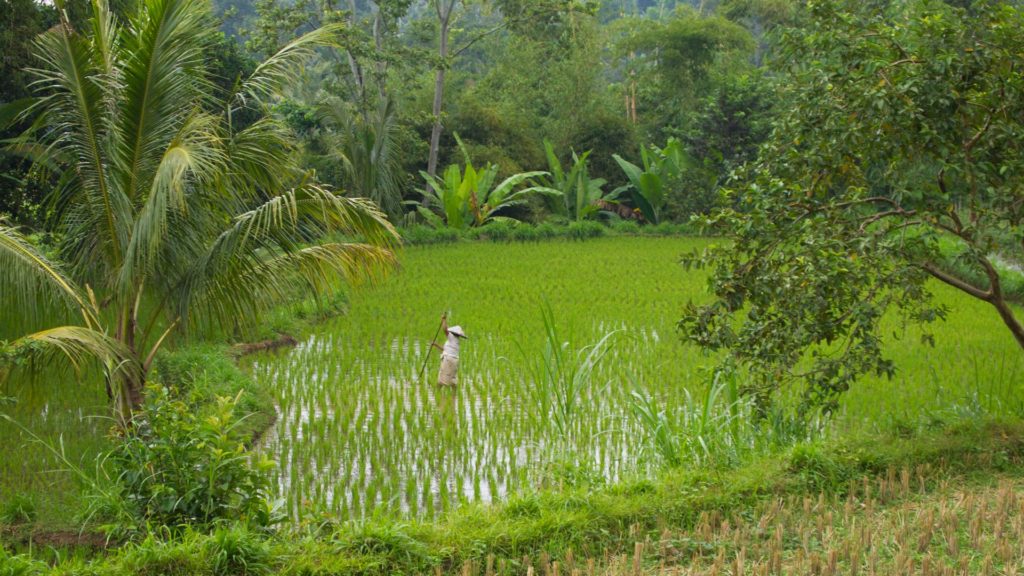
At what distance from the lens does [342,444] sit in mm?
6395

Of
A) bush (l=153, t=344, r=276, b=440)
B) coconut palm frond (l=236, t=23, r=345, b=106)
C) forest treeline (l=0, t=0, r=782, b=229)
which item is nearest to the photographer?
coconut palm frond (l=236, t=23, r=345, b=106)

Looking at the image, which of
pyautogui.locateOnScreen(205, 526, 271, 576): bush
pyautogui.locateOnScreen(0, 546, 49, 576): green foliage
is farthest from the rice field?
pyautogui.locateOnScreen(0, 546, 49, 576): green foliage

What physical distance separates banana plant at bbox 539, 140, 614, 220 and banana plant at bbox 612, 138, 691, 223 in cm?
49

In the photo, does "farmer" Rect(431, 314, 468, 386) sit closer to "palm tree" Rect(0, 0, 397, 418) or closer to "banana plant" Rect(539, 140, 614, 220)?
"palm tree" Rect(0, 0, 397, 418)

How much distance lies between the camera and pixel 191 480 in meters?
4.25

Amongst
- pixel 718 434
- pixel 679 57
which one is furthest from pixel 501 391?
pixel 679 57

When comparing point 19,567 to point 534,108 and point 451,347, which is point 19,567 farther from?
point 534,108

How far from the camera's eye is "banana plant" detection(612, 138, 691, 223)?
20.5 metres

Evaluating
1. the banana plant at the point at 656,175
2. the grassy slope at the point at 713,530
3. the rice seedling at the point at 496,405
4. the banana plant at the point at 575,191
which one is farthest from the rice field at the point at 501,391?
the banana plant at the point at 656,175

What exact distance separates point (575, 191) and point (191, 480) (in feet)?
57.3

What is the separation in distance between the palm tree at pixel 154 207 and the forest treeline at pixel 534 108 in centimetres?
890

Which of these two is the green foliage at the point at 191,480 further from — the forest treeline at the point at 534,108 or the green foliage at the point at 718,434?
the forest treeline at the point at 534,108

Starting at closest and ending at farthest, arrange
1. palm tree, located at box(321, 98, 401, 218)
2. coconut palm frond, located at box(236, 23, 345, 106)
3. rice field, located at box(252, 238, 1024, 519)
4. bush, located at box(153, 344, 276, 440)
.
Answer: rice field, located at box(252, 238, 1024, 519), coconut palm frond, located at box(236, 23, 345, 106), bush, located at box(153, 344, 276, 440), palm tree, located at box(321, 98, 401, 218)

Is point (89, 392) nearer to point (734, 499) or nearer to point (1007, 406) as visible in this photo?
point (734, 499)
